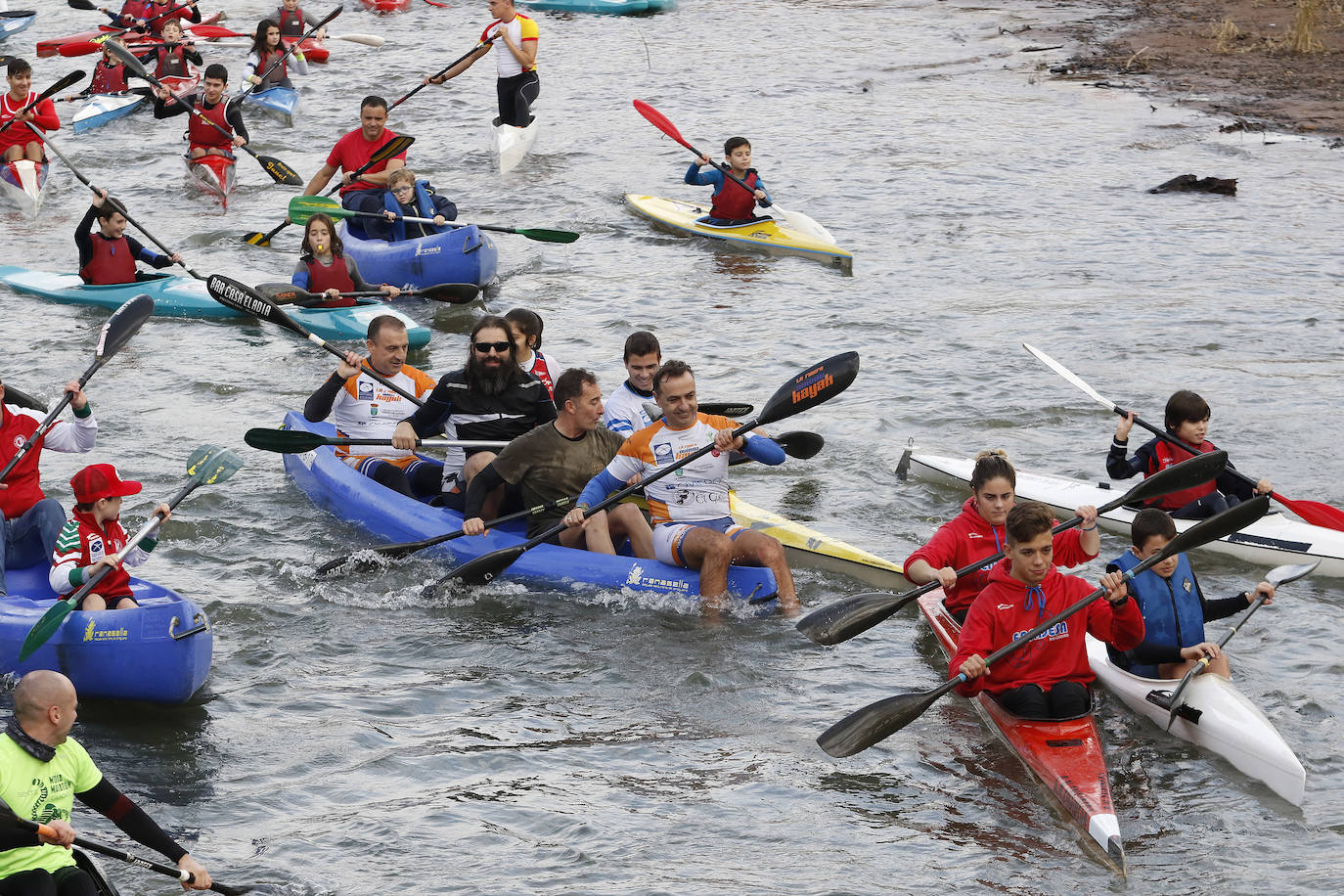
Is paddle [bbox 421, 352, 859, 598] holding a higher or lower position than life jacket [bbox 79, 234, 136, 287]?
higher

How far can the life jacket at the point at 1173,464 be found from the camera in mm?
7469

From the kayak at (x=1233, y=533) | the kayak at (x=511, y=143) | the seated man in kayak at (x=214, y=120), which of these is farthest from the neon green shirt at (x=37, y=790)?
the kayak at (x=511, y=143)

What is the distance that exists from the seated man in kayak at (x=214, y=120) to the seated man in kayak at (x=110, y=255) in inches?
137

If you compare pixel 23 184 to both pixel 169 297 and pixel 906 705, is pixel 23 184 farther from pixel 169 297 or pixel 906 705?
pixel 906 705

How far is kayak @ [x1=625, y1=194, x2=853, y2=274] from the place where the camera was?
43.7ft

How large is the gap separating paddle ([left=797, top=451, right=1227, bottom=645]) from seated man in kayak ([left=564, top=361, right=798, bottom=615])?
81cm

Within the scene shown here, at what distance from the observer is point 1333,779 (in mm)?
5902

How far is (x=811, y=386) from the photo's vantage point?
709 cm

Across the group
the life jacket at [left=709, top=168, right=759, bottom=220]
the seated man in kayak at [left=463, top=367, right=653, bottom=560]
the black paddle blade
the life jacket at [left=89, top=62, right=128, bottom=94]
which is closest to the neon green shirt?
the seated man in kayak at [left=463, top=367, right=653, bottom=560]

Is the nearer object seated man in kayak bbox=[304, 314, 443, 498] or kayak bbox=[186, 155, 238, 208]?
seated man in kayak bbox=[304, 314, 443, 498]

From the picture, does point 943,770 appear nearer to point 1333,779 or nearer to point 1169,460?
point 1333,779

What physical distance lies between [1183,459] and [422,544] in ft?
12.6

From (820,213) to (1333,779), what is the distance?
32.3ft

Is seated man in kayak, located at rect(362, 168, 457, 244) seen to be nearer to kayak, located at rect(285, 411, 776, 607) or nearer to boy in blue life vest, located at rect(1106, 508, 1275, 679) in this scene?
kayak, located at rect(285, 411, 776, 607)
